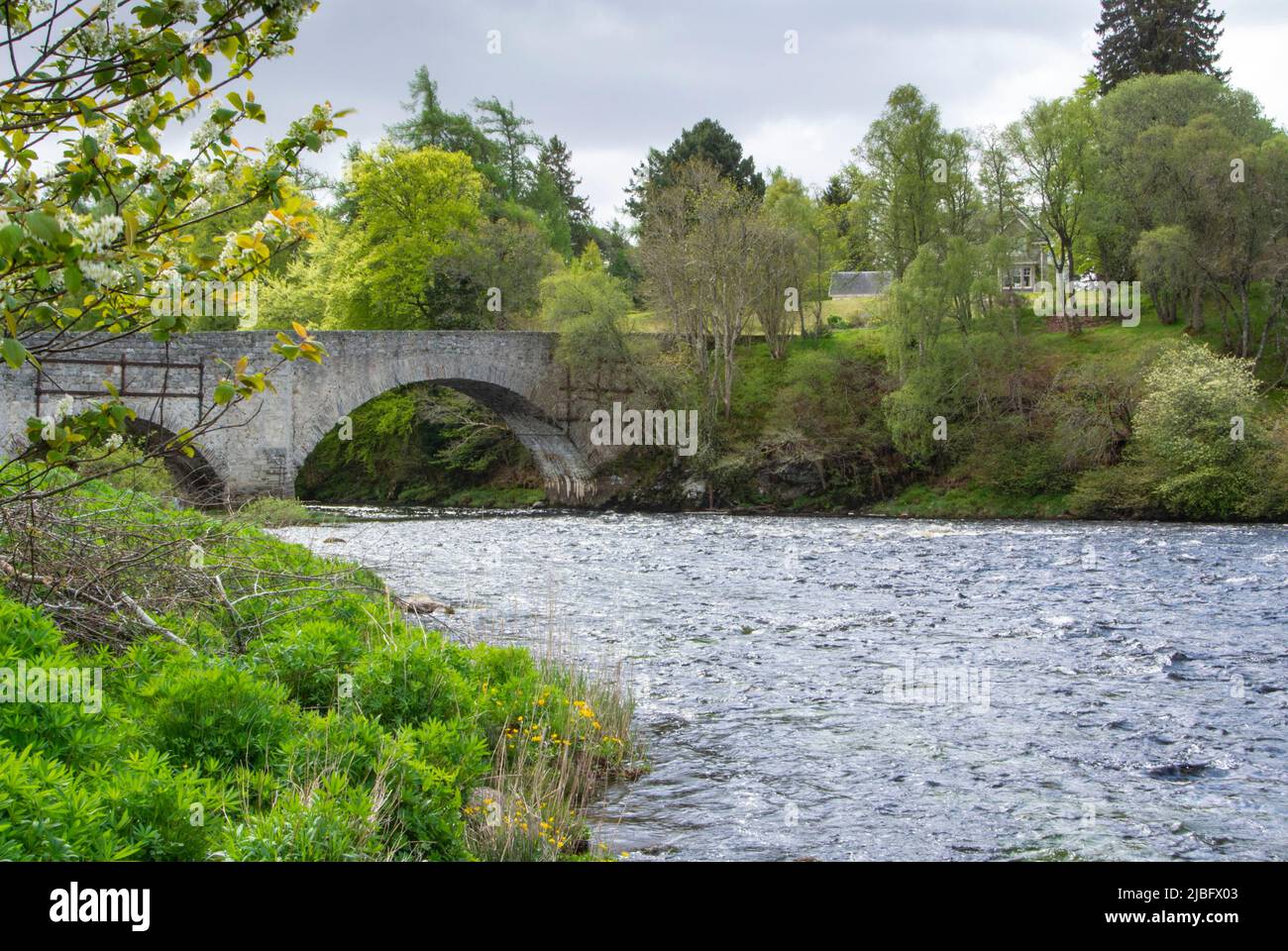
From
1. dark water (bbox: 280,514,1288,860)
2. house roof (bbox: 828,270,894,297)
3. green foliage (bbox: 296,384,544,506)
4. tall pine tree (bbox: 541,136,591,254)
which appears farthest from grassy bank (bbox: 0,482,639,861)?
tall pine tree (bbox: 541,136,591,254)

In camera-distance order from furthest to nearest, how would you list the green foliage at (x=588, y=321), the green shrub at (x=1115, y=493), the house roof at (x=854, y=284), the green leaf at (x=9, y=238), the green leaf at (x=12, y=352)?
1. the house roof at (x=854, y=284)
2. the green foliage at (x=588, y=321)
3. the green shrub at (x=1115, y=493)
4. the green leaf at (x=12, y=352)
5. the green leaf at (x=9, y=238)

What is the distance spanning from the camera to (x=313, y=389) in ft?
117

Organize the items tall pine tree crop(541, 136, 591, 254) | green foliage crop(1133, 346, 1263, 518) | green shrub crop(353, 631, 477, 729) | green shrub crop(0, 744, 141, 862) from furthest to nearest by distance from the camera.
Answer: tall pine tree crop(541, 136, 591, 254)
green foliage crop(1133, 346, 1263, 518)
green shrub crop(353, 631, 477, 729)
green shrub crop(0, 744, 141, 862)

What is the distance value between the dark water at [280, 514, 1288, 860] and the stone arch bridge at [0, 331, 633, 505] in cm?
1268

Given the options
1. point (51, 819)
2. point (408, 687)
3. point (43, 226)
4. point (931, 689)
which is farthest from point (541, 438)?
point (43, 226)

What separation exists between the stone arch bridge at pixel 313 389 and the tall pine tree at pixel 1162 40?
3176 cm

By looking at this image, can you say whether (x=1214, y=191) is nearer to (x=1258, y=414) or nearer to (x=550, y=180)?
(x=1258, y=414)

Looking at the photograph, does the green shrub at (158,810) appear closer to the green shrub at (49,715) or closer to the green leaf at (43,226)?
the green shrub at (49,715)

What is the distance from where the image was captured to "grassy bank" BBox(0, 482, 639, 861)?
471cm

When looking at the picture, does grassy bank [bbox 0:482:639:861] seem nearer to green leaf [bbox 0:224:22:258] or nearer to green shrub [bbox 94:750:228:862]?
green shrub [bbox 94:750:228:862]

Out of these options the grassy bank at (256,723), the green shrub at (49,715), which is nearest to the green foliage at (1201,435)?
the grassy bank at (256,723)

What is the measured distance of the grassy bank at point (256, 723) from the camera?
471 cm

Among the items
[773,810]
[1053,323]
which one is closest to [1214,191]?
[1053,323]

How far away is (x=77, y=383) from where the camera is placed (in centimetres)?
3191
